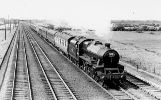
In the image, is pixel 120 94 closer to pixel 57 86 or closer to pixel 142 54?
pixel 57 86

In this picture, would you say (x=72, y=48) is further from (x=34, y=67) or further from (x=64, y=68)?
(x=34, y=67)

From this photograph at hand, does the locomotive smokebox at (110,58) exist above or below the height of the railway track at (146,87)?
above

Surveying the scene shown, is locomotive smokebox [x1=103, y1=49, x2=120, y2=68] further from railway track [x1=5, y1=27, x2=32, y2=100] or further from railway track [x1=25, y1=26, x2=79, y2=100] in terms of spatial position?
railway track [x1=5, y1=27, x2=32, y2=100]

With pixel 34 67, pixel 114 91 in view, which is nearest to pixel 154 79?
pixel 114 91

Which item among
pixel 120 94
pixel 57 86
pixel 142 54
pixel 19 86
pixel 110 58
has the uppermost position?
pixel 110 58

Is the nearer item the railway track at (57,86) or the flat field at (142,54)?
the railway track at (57,86)

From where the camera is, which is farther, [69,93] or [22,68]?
[22,68]

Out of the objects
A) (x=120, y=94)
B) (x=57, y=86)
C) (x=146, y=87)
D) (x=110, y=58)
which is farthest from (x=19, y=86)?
(x=146, y=87)

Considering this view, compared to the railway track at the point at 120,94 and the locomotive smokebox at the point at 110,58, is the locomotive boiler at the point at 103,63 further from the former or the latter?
the railway track at the point at 120,94

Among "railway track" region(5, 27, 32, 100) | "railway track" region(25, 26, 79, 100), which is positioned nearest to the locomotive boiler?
"railway track" region(25, 26, 79, 100)

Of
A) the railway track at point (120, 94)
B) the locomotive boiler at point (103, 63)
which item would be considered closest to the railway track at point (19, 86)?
the locomotive boiler at point (103, 63)

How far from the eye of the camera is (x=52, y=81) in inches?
814

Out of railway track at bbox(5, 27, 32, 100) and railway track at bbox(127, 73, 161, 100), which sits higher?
railway track at bbox(127, 73, 161, 100)

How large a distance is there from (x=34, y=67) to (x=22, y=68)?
1.23 metres
